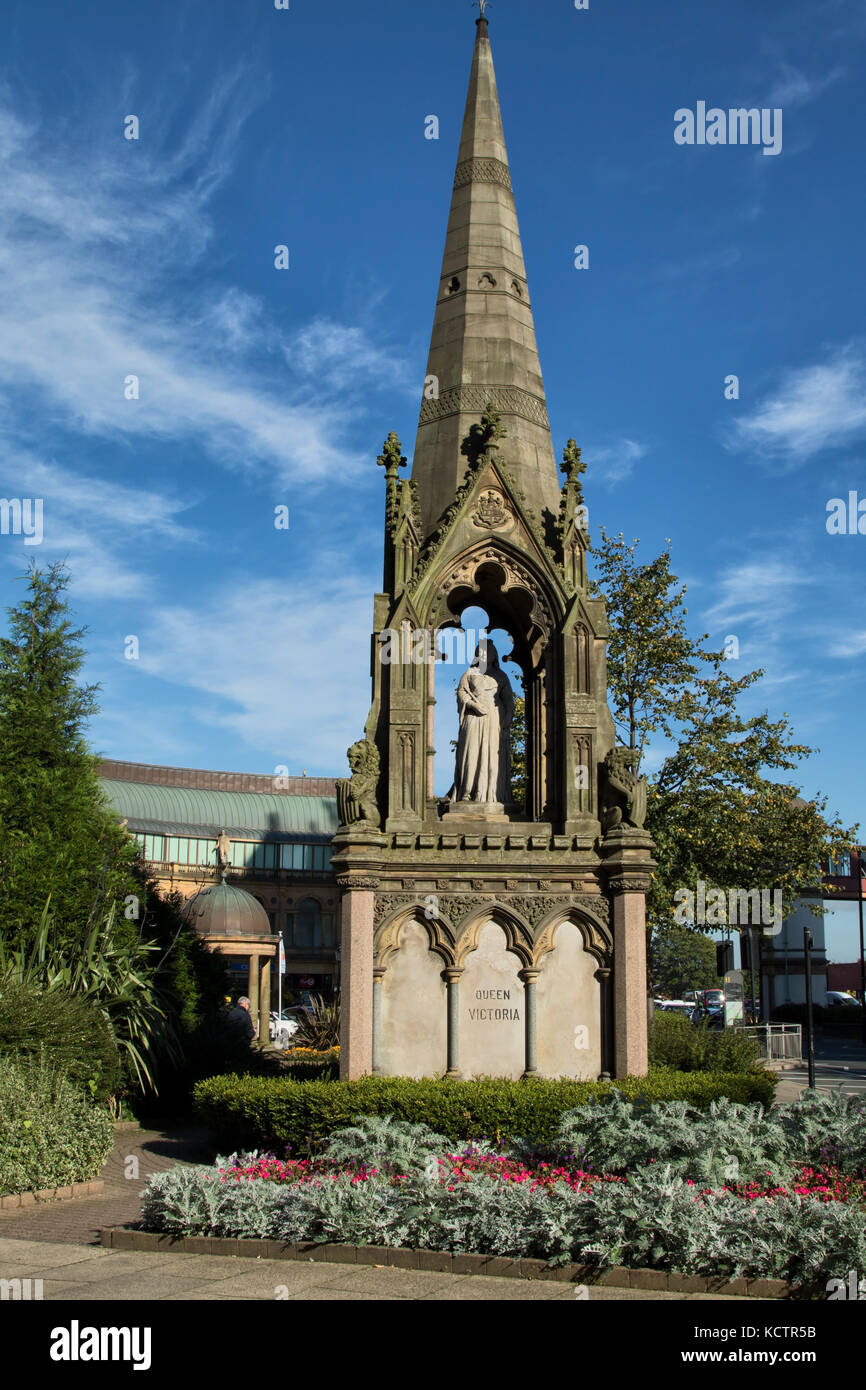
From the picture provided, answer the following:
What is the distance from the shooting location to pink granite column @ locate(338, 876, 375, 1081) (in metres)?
13.3

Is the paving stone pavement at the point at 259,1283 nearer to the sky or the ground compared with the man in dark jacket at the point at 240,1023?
nearer to the ground

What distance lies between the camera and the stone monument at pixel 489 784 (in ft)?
44.5

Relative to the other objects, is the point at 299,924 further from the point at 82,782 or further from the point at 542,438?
the point at 542,438

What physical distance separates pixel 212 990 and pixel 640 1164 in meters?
17.6

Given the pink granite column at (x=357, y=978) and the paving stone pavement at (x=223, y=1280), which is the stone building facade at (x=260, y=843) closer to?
the pink granite column at (x=357, y=978)

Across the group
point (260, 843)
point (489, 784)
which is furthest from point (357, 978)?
point (260, 843)

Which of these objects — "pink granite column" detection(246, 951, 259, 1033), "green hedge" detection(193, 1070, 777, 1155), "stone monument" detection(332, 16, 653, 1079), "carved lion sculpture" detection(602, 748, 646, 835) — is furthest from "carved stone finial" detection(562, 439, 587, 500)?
"pink granite column" detection(246, 951, 259, 1033)

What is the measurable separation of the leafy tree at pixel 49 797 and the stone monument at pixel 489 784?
7.61 m

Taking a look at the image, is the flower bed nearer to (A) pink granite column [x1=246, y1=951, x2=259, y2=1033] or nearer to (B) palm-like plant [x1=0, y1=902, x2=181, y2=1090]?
(B) palm-like plant [x1=0, y1=902, x2=181, y2=1090]

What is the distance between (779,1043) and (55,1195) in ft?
81.1

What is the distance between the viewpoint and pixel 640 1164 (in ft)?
31.8

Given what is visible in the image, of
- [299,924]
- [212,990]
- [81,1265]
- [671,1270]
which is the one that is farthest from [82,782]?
[299,924]

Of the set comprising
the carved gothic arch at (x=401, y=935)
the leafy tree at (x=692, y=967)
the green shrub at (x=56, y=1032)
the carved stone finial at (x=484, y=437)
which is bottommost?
the leafy tree at (x=692, y=967)

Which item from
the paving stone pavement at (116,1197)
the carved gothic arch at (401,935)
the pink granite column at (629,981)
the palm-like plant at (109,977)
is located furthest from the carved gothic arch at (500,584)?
the palm-like plant at (109,977)
